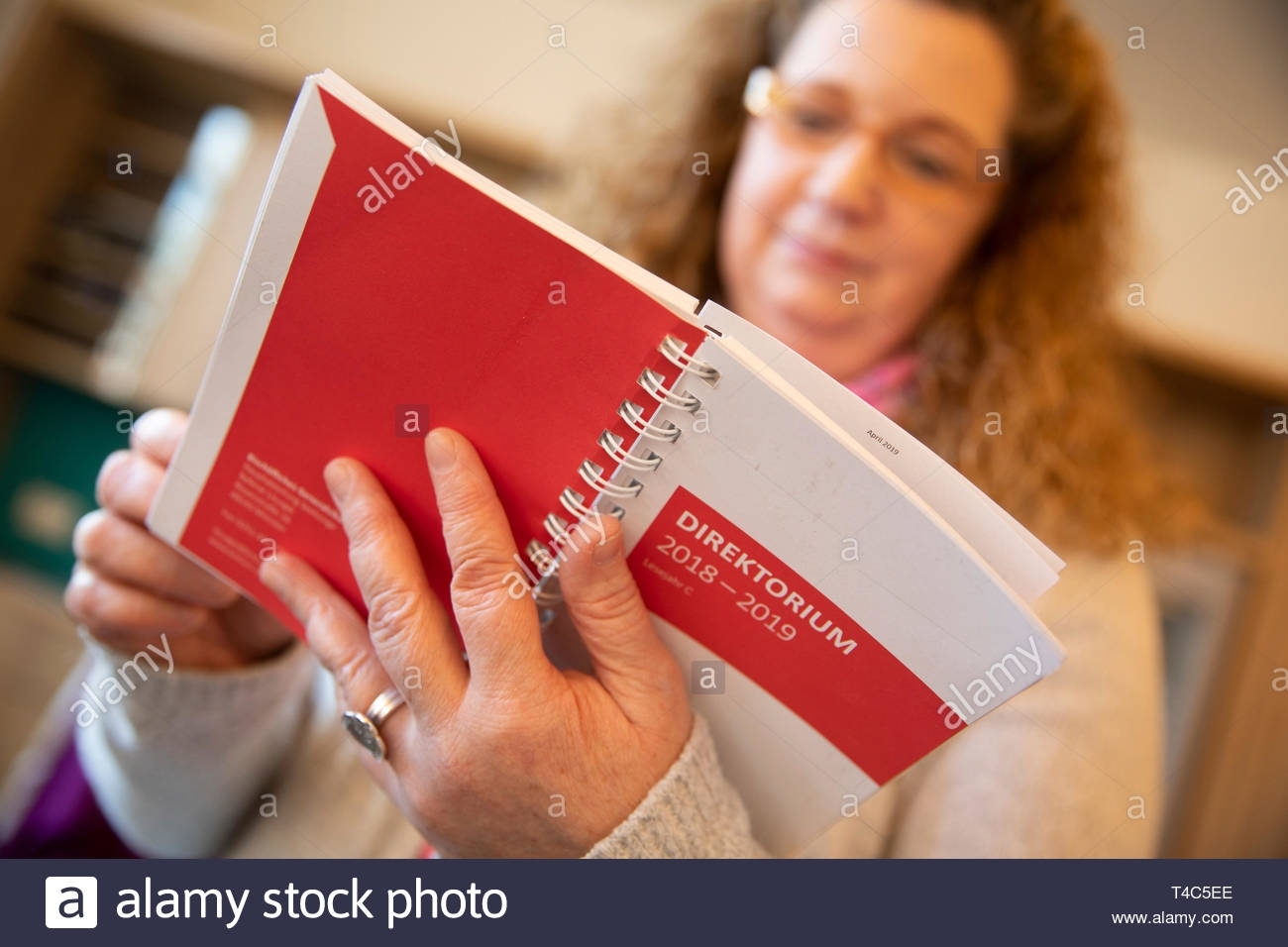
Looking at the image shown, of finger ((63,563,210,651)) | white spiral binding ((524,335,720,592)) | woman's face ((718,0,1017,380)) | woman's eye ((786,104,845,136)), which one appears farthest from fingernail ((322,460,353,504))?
woman's eye ((786,104,845,136))

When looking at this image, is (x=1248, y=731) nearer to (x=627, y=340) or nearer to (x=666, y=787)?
(x=666, y=787)

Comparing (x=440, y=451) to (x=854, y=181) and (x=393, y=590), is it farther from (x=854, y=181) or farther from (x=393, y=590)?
(x=854, y=181)

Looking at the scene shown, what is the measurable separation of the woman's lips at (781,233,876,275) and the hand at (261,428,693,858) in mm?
542

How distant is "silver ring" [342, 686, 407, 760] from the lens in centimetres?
57

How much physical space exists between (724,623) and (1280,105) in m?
1.80

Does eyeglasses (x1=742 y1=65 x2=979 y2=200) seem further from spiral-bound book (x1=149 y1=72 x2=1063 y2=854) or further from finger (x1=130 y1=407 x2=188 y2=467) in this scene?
finger (x1=130 y1=407 x2=188 y2=467)

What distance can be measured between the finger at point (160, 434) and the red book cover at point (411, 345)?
0.30ft

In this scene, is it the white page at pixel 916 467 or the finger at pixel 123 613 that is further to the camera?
the finger at pixel 123 613

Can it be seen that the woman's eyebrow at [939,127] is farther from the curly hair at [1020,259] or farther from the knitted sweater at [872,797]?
the knitted sweater at [872,797]

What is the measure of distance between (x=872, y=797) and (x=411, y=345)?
0.65 metres

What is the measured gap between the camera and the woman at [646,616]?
1.78 feet

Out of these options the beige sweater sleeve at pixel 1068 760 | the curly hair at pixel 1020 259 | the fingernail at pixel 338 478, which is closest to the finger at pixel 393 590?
the fingernail at pixel 338 478
